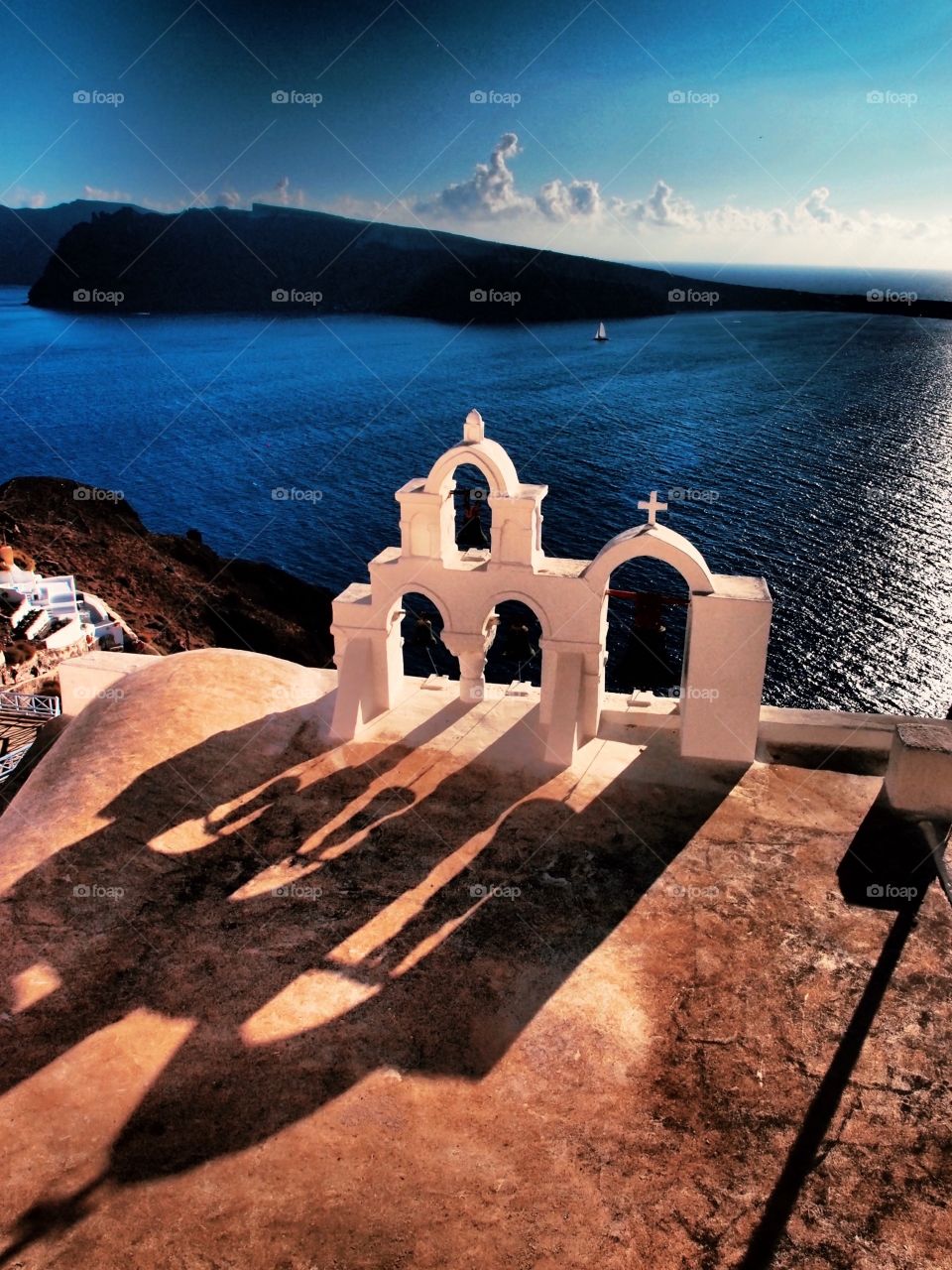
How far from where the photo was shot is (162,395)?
99.5 m

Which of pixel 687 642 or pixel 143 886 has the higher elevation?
pixel 687 642

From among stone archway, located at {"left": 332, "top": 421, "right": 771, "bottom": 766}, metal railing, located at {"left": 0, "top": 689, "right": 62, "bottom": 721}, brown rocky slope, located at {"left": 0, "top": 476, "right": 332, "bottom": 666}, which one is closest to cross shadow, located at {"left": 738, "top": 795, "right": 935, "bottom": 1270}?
stone archway, located at {"left": 332, "top": 421, "right": 771, "bottom": 766}

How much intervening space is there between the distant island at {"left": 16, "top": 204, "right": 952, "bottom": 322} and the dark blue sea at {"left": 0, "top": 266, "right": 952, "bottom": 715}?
440 cm

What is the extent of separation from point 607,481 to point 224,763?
173 ft

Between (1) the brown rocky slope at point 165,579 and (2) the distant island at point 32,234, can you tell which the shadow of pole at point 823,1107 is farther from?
(2) the distant island at point 32,234

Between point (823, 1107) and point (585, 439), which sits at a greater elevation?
point (585, 439)

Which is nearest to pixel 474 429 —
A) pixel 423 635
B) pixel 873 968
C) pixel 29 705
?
pixel 423 635

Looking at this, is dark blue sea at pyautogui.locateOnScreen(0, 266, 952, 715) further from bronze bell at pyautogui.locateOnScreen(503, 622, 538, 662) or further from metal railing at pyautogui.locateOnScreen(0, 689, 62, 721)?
metal railing at pyautogui.locateOnScreen(0, 689, 62, 721)

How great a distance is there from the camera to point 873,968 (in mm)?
11328

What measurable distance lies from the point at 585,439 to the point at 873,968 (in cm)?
6616

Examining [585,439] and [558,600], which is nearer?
[558,600]

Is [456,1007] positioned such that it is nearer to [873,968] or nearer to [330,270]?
[873,968]

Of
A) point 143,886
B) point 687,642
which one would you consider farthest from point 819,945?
point 143,886

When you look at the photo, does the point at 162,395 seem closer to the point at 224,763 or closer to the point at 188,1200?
the point at 224,763
